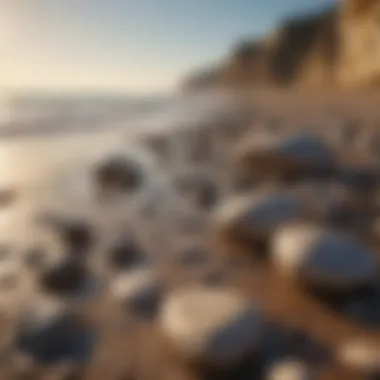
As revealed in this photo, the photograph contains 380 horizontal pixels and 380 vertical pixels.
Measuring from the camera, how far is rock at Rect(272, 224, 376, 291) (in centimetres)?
68

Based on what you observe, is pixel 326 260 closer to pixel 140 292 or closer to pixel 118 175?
pixel 140 292

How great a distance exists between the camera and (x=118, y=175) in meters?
1.23

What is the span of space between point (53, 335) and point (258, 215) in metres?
0.36

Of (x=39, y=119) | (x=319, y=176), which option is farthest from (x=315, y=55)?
(x=319, y=176)

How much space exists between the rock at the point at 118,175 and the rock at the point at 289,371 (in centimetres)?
64

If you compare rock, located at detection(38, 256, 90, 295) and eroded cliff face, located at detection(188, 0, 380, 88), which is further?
eroded cliff face, located at detection(188, 0, 380, 88)

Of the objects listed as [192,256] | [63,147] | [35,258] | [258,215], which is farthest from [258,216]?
[63,147]

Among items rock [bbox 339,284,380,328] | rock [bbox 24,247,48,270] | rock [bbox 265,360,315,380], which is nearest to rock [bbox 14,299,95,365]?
rock [bbox 24,247,48,270]

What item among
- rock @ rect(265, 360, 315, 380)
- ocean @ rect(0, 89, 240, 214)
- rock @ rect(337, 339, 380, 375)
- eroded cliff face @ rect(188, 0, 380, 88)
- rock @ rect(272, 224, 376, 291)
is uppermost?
eroded cliff face @ rect(188, 0, 380, 88)

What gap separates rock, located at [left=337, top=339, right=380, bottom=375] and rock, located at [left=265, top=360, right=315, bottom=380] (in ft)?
0.15

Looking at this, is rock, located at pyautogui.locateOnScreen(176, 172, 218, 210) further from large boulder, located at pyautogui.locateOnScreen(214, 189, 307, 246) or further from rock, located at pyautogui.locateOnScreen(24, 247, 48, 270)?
rock, located at pyautogui.locateOnScreen(24, 247, 48, 270)

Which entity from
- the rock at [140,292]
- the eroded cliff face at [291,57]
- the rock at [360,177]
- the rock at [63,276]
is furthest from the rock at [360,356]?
the eroded cliff face at [291,57]

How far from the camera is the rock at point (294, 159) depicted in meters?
1.15

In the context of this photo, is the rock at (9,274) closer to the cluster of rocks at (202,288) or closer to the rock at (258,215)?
the cluster of rocks at (202,288)
